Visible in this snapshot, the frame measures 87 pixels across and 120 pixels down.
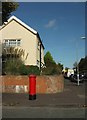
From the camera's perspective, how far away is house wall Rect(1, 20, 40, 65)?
1769 inches

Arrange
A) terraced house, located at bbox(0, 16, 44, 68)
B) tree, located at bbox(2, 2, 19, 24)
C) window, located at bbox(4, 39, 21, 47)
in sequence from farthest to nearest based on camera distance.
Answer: window, located at bbox(4, 39, 21, 47), terraced house, located at bbox(0, 16, 44, 68), tree, located at bbox(2, 2, 19, 24)

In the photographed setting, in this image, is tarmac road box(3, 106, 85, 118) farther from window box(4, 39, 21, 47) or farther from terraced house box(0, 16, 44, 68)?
window box(4, 39, 21, 47)

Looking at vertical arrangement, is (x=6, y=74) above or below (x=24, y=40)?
below

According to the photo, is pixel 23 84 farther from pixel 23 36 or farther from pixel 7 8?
pixel 23 36

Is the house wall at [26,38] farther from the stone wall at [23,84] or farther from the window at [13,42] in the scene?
the stone wall at [23,84]

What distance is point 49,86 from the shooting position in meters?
22.7

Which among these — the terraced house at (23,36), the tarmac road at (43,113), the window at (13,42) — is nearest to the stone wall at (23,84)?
the tarmac road at (43,113)

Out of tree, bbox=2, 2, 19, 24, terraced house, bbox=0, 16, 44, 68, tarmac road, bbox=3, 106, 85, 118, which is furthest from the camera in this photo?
terraced house, bbox=0, 16, 44, 68

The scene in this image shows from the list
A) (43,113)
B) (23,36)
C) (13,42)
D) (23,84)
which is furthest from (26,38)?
(43,113)

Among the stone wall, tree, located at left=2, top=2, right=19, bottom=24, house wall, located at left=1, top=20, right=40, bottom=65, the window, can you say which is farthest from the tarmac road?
the window

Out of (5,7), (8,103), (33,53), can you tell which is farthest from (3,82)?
(33,53)

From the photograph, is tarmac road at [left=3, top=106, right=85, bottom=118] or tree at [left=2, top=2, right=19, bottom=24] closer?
tarmac road at [left=3, top=106, right=85, bottom=118]

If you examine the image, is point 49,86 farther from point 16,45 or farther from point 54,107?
point 16,45

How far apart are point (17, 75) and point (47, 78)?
7.01 ft
